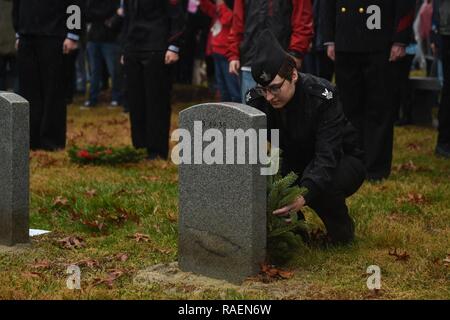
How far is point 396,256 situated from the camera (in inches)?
246

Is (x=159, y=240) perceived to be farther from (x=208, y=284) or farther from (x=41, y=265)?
(x=208, y=284)

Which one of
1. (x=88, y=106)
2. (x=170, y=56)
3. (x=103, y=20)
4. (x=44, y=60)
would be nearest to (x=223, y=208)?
(x=170, y=56)

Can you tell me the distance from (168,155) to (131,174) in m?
1.19

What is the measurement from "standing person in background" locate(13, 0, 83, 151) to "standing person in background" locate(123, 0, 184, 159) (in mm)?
892

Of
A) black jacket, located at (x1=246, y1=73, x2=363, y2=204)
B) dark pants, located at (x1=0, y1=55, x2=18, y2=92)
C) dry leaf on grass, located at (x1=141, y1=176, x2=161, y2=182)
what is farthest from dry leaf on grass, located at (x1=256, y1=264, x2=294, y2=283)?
dark pants, located at (x1=0, y1=55, x2=18, y2=92)

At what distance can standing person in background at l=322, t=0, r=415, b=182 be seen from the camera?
8727 millimetres

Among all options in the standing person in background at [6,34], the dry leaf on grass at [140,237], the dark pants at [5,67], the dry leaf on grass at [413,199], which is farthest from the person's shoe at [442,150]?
the dark pants at [5,67]

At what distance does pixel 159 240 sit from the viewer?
22.1ft

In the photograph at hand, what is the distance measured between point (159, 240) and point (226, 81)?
5113mm

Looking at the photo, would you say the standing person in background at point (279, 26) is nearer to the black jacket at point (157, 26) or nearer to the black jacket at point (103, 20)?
the black jacket at point (157, 26)

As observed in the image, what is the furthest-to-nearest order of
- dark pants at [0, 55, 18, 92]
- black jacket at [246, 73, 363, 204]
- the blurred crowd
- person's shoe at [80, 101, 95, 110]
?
person's shoe at [80, 101, 95, 110]
dark pants at [0, 55, 18, 92]
the blurred crowd
black jacket at [246, 73, 363, 204]

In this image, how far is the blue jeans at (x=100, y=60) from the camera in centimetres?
1523

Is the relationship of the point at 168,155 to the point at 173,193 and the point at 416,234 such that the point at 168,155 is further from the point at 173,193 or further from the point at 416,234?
the point at 416,234

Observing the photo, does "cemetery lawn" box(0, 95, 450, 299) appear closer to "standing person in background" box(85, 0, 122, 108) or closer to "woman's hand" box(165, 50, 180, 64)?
"woman's hand" box(165, 50, 180, 64)
